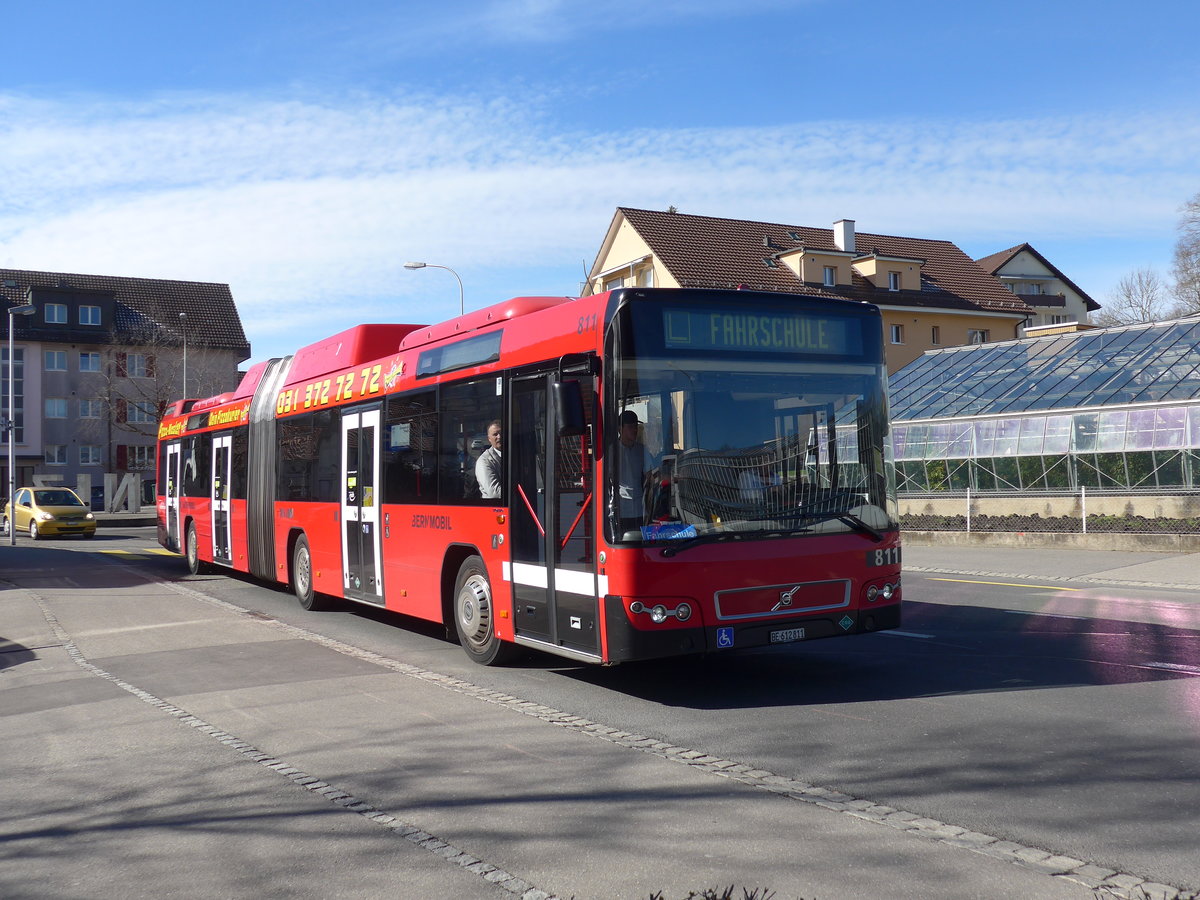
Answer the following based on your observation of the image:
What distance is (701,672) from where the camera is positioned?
970 centimetres

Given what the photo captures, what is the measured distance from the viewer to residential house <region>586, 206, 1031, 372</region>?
54781 mm

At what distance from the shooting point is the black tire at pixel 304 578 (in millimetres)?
14914

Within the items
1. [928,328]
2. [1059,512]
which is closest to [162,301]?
[928,328]

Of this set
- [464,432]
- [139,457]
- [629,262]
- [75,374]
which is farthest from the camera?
[139,457]

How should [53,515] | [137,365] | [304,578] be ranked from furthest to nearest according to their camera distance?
[137,365] < [53,515] < [304,578]

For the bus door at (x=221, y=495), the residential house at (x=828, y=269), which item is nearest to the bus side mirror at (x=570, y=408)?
the bus door at (x=221, y=495)

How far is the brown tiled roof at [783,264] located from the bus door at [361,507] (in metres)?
37.5

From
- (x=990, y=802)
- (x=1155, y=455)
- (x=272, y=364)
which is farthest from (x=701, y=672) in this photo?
(x=1155, y=455)

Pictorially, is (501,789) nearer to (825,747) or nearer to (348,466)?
(825,747)

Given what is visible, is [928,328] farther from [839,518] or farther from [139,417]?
[839,518]

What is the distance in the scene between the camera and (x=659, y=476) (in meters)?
7.89

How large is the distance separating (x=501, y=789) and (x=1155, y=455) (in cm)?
2334

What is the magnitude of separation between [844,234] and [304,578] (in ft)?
169

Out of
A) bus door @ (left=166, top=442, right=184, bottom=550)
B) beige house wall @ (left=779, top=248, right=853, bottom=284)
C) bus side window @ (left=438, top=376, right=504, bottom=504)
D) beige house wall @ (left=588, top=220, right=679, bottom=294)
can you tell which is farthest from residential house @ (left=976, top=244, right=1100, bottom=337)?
bus side window @ (left=438, top=376, right=504, bottom=504)
